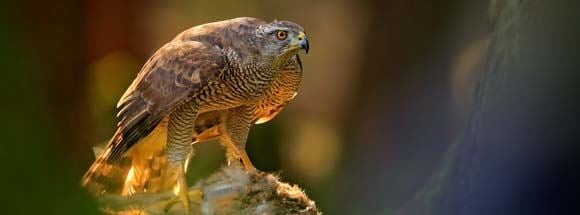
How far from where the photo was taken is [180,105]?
210 cm

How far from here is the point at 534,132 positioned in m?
1.40

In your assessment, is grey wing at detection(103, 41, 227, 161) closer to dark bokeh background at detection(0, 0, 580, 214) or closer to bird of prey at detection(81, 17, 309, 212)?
bird of prey at detection(81, 17, 309, 212)

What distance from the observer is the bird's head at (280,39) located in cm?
208

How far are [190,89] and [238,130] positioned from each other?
423mm

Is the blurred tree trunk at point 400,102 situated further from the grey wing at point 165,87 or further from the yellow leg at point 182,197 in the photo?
the grey wing at point 165,87

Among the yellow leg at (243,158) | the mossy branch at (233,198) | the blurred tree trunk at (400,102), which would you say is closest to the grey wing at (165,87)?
the mossy branch at (233,198)

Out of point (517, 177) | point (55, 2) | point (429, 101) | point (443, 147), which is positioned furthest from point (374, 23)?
point (517, 177)

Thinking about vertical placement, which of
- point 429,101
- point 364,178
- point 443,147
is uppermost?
point 429,101

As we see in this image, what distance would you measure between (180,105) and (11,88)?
1917 millimetres

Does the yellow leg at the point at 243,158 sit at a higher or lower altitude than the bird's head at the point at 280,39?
lower

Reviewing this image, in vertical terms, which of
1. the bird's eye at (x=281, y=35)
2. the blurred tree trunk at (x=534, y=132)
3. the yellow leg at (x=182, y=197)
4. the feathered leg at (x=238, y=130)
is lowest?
the yellow leg at (x=182, y=197)

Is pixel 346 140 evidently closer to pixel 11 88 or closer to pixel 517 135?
pixel 517 135

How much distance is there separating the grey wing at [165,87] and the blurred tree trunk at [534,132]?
0.90 metres

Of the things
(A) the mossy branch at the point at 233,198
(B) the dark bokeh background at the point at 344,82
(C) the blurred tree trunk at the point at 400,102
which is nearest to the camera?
(A) the mossy branch at the point at 233,198
